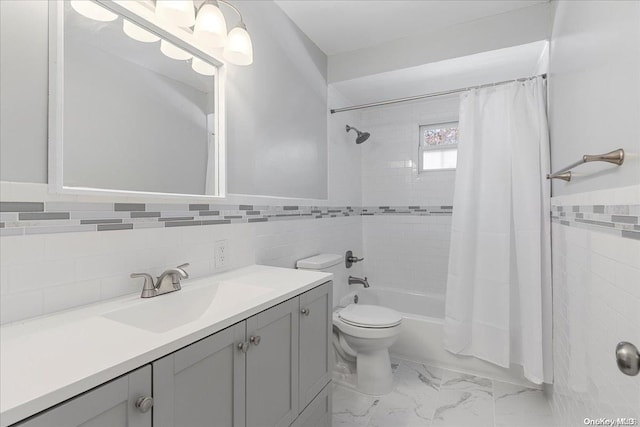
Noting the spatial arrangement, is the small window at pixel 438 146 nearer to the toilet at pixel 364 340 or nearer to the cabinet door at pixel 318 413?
the toilet at pixel 364 340

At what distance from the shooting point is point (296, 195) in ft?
7.07

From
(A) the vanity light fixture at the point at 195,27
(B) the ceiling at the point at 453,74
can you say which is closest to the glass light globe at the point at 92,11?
(A) the vanity light fixture at the point at 195,27

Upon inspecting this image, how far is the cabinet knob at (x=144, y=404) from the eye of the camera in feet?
2.17

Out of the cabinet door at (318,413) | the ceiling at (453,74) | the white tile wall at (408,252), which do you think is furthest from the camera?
the white tile wall at (408,252)

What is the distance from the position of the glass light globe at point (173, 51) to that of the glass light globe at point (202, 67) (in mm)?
36

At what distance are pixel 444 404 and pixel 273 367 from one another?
55.0 inches

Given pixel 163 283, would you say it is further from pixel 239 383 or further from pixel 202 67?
pixel 202 67

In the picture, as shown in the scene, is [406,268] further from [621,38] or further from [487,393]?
[621,38]

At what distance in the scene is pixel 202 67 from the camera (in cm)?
151

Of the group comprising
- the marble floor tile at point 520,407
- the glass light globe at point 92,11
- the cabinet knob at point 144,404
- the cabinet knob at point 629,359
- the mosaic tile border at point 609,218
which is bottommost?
the marble floor tile at point 520,407

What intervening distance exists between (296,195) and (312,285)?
0.94m

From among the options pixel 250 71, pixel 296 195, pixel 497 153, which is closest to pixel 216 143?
pixel 250 71

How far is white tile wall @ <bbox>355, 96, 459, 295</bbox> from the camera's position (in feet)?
9.79

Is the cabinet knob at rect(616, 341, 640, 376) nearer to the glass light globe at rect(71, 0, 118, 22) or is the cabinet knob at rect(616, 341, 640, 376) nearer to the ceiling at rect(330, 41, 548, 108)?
the glass light globe at rect(71, 0, 118, 22)
